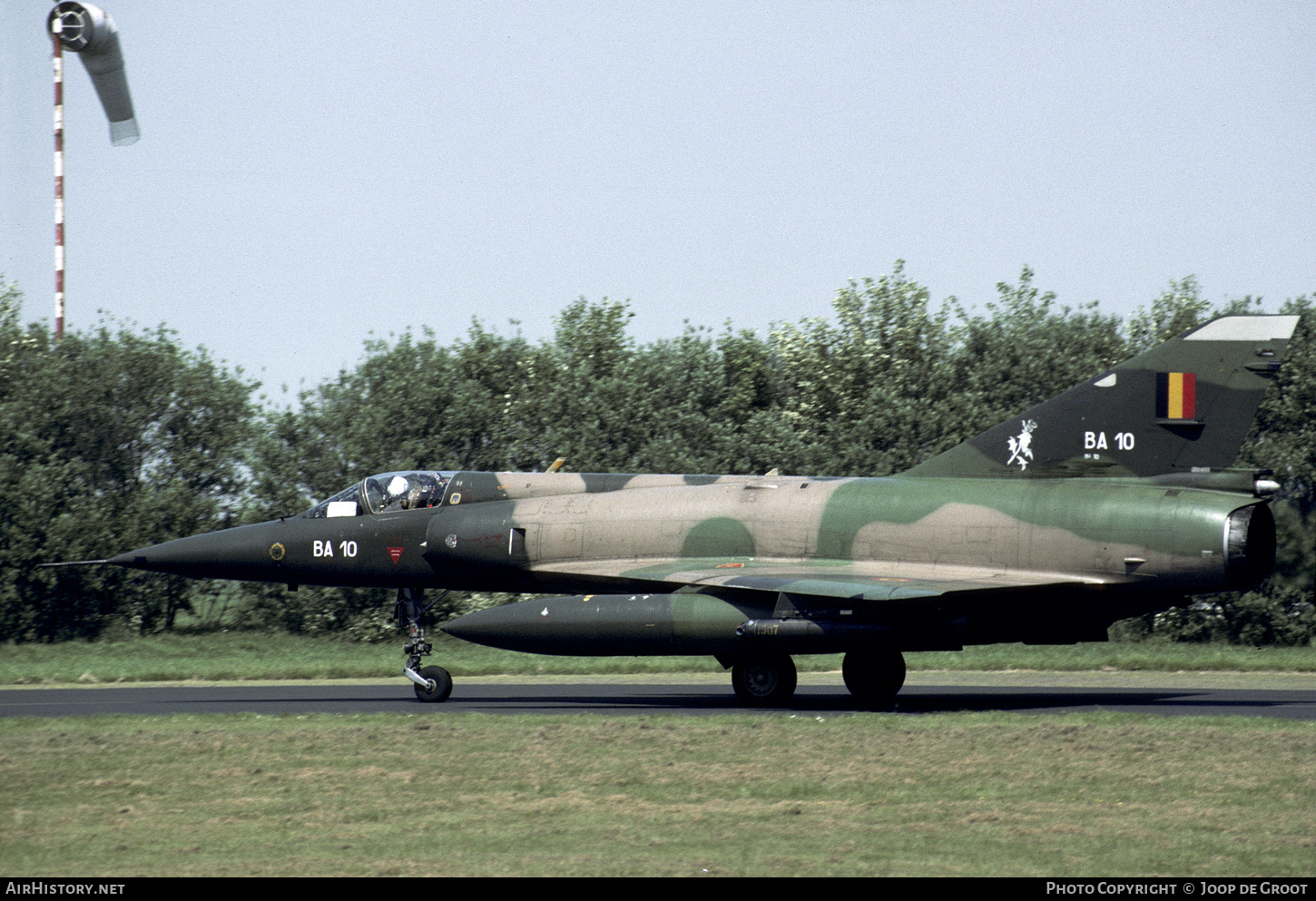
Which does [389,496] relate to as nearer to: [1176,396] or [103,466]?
[1176,396]

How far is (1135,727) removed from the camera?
1459cm

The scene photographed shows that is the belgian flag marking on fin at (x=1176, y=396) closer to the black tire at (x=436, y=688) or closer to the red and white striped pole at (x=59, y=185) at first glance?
the black tire at (x=436, y=688)

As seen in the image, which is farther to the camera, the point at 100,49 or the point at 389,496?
the point at 100,49

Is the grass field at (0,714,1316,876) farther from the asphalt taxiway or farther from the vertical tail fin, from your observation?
the vertical tail fin

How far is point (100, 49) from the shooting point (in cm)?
4262

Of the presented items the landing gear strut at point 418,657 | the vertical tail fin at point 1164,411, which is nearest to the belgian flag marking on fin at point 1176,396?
the vertical tail fin at point 1164,411

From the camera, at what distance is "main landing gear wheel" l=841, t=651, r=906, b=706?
1855 centimetres

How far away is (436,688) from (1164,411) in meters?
10.4

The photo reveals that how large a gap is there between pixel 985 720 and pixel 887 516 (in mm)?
3590

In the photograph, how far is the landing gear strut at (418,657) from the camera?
1908cm

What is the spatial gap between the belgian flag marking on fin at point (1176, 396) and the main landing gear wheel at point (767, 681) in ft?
19.4

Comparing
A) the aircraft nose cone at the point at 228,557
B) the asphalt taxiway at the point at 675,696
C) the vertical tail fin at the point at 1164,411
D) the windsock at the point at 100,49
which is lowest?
the asphalt taxiway at the point at 675,696

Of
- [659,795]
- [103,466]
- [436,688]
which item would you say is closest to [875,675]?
[436,688]

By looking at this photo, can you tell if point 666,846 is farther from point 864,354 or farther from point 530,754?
point 864,354
